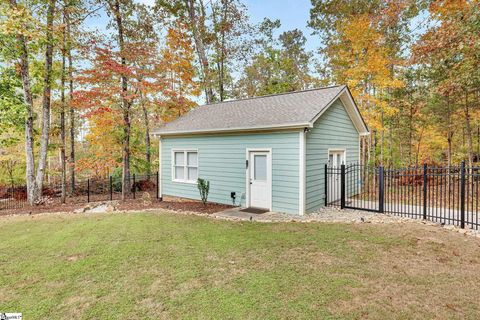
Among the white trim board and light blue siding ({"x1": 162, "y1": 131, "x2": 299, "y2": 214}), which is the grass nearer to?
the white trim board

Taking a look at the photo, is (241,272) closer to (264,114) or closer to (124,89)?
(264,114)

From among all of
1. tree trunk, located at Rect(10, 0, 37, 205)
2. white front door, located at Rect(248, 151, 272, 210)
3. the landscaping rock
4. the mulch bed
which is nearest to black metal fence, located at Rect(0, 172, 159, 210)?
tree trunk, located at Rect(10, 0, 37, 205)

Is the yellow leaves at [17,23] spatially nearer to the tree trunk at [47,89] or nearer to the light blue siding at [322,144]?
the tree trunk at [47,89]

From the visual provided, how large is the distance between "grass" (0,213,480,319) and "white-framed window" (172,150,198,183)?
4447 mm

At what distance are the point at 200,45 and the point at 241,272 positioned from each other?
56.8ft

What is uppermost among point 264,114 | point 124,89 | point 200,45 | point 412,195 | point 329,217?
point 200,45

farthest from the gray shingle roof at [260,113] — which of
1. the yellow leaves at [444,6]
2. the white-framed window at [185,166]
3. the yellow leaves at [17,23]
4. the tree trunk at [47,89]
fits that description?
the yellow leaves at [17,23]

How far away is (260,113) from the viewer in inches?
368

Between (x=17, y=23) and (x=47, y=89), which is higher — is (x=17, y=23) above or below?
above

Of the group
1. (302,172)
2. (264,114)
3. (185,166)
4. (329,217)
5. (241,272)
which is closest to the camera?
(241,272)

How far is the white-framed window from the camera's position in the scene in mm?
10570

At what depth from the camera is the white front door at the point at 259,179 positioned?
8.44 m

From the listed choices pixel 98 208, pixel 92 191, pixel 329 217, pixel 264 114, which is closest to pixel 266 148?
pixel 264 114

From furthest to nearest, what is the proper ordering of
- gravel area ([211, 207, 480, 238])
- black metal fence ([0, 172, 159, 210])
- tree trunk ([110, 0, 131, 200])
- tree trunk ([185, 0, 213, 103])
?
tree trunk ([185, 0, 213, 103]) < black metal fence ([0, 172, 159, 210]) < tree trunk ([110, 0, 131, 200]) < gravel area ([211, 207, 480, 238])
